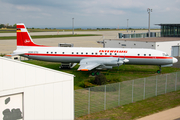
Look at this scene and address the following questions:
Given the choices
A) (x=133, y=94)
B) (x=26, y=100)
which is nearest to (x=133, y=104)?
(x=133, y=94)

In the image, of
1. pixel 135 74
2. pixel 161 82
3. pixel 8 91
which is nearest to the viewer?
pixel 8 91

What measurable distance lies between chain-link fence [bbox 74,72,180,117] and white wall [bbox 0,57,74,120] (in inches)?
73.7

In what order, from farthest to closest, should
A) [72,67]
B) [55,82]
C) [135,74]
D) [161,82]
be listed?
[72,67] → [135,74] → [161,82] → [55,82]

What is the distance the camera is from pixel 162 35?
210 ft

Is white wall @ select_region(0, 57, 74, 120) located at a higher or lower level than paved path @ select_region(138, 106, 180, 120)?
higher

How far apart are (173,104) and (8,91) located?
46.9 feet

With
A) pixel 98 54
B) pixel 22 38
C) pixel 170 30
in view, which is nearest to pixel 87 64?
pixel 98 54

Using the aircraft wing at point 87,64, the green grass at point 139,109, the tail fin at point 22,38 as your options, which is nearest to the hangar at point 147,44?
the aircraft wing at point 87,64

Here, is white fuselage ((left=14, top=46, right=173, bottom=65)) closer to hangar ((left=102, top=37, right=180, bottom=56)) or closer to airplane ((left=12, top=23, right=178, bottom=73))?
airplane ((left=12, top=23, right=178, bottom=73))

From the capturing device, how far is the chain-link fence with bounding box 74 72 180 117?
56.9 ft

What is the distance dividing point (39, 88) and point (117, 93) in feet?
25.2

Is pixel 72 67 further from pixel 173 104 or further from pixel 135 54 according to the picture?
pixel 173 104

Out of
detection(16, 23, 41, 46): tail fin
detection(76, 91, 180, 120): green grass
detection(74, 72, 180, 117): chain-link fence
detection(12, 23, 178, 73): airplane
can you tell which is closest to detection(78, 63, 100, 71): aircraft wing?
detection(12, 23, 178, 73): airplane

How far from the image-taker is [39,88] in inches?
543
